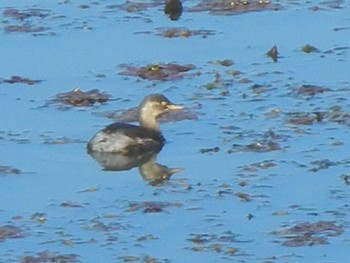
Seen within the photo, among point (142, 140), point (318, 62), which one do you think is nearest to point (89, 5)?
point (318, 62)

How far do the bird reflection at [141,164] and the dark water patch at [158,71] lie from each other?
6.67 feet

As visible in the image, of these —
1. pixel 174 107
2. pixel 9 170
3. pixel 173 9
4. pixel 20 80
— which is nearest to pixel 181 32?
pixel 173 9

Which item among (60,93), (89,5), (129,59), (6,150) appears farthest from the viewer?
(89,5)

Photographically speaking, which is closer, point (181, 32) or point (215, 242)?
point (215, 242)

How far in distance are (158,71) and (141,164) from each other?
2.46m

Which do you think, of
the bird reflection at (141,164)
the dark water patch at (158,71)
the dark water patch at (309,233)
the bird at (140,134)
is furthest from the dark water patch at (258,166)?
the dark water patch at (158,71)

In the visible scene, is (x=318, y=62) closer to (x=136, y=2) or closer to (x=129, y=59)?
(x=129, y=59)

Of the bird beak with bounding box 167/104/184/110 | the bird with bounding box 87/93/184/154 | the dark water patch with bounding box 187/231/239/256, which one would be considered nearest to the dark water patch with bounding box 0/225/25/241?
the dark water patch with bounding box 187/231/239/256

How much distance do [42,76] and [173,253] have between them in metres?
5.36

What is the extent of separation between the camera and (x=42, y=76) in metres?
17.7

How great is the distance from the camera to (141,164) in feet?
51.2

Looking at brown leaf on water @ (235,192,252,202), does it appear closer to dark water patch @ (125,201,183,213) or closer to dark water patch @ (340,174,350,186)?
dark water patch @ (125,201,183,213)

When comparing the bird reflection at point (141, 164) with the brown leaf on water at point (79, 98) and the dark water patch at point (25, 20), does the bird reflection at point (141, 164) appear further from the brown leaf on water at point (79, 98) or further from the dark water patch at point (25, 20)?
the dark water patch at point (25, 20)

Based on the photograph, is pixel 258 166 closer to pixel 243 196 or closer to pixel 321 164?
pixel 321 164
